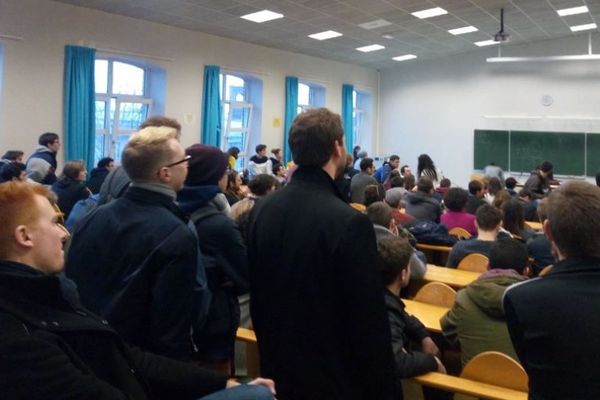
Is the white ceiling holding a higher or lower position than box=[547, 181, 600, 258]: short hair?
higher

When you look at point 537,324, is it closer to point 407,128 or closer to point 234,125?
point 234,125

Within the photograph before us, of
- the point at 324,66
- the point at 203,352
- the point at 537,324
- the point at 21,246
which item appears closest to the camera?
the point at 21,246

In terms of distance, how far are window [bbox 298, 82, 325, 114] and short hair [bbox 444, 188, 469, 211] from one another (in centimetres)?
807

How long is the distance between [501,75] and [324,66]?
4.38m

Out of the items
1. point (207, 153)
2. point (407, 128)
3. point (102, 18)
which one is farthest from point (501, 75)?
point (207, 153)

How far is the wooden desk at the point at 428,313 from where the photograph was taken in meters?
2.78

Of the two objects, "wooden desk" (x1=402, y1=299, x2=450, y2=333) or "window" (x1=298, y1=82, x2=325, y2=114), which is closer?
"wooden desk" (x1=402, y1=299, x2=450, y2=333)

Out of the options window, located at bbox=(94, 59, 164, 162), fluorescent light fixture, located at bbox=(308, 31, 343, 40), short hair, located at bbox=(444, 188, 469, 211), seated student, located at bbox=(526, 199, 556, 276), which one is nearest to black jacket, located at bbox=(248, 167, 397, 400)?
seated student, located at bbox=(526, 199, 556, 276)

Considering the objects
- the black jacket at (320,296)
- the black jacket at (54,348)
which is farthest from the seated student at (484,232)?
the black jacket at (54,348)

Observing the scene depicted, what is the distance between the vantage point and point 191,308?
1792mm

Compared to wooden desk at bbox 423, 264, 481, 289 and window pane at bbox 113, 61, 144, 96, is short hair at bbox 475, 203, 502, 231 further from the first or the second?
window pane at bbox 113, 61, 144, 96

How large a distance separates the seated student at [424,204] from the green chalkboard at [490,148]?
8.04 meters

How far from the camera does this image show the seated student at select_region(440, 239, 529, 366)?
2.39 metres

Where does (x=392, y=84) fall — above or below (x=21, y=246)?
above
